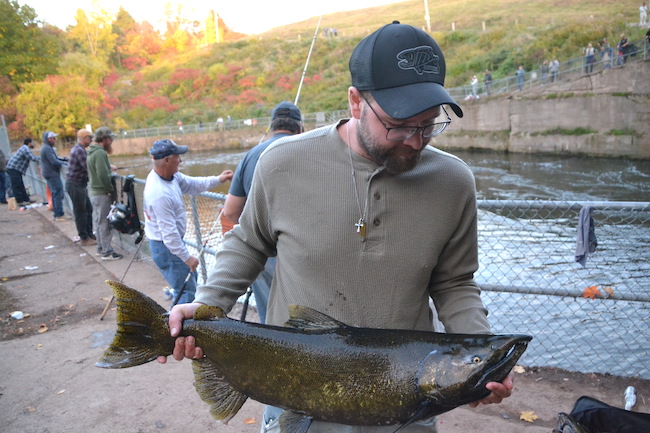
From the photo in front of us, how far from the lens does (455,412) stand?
14.2ft

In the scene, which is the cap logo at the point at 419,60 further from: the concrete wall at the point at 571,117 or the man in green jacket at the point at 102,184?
the concrete wall at the point at 571,117

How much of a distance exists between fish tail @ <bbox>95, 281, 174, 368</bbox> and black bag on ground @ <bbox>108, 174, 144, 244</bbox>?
6291mm

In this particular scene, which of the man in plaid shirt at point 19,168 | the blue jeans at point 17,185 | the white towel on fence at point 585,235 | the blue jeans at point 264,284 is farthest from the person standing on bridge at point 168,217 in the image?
the blue jeans at point 17,185

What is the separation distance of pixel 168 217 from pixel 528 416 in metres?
3.89

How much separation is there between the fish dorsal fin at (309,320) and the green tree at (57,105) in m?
53.7

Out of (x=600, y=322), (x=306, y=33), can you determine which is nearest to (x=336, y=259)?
(x=600, y=322)

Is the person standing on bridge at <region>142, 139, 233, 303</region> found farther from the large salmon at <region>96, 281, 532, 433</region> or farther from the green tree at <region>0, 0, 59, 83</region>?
the green tree at <region>0, 0, 59, 83</region>

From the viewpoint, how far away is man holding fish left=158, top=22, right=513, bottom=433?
209cm

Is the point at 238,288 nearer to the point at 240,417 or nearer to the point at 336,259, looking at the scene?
the point at 336,259

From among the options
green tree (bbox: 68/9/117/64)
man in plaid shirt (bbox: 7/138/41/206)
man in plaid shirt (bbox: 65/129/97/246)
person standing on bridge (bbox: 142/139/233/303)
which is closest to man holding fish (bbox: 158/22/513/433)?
person standing on bridge (bbox: 142/139/233/303)

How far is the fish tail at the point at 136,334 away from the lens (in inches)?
88.3

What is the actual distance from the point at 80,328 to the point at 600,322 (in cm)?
693

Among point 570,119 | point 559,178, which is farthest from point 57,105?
point 559,178

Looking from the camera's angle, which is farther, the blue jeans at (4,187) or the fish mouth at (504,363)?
the blue jeans at (4,187)
